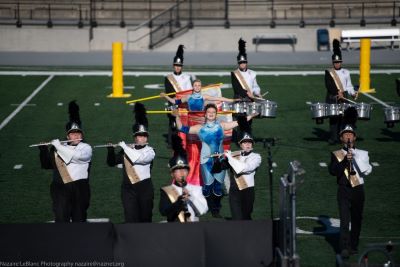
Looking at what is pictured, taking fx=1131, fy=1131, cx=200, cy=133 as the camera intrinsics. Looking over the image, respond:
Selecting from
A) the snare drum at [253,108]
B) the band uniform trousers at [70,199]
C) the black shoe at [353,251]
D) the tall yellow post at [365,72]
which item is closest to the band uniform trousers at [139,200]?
the band uniform trousers at [70,199]

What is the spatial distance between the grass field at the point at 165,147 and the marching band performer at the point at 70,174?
4.72ft

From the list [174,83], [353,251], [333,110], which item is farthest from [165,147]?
[353,251]

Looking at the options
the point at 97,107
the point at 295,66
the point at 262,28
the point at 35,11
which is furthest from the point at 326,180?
the point at 35,11

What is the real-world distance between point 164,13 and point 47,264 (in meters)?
31.8

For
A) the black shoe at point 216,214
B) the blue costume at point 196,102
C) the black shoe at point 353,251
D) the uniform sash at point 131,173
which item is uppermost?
the blue costume at point 196,102

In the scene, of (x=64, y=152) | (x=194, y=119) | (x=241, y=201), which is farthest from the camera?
(x=194, y=119)

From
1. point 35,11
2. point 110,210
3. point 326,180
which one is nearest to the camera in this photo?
point 110,210

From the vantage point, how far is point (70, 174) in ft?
46.9

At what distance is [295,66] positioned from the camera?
1412 inches

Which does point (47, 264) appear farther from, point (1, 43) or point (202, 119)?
point (1, 43)

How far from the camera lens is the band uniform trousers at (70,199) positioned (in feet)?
46.9

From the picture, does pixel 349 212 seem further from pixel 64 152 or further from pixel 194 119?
pixel 194 119

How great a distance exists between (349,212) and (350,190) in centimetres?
28

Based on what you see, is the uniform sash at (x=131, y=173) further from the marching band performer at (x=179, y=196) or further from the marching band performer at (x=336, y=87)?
the marching band performer at (x=336, y=87)
